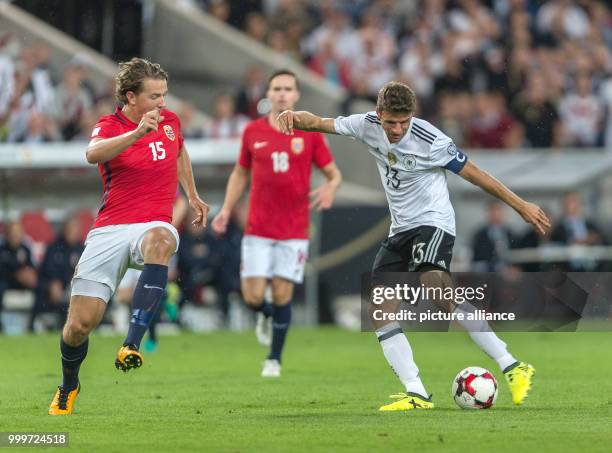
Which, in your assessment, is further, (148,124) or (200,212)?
(200,212)

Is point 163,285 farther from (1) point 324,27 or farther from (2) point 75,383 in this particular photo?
(1) point 324,27

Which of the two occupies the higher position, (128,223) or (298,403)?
(128,223)

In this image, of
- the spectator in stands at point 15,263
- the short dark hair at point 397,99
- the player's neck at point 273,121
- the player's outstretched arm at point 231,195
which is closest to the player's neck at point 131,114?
the short dark hair at point 397,99

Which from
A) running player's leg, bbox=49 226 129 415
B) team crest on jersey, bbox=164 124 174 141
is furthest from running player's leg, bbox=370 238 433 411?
running player's leg, bbox=49 226 129 415

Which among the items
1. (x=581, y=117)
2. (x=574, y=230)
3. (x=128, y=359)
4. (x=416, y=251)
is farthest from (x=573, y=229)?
(x=128, y=359)

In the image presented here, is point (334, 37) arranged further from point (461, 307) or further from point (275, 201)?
point (461, 307)

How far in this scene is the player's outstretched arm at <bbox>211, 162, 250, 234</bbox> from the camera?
42.7 ft

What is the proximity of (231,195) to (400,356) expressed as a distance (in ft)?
14.3

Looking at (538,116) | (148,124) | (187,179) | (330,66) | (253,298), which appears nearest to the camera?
(148,124)

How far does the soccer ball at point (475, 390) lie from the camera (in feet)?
30.5

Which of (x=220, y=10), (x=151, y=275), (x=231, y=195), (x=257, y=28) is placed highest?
(x=220, y=10)

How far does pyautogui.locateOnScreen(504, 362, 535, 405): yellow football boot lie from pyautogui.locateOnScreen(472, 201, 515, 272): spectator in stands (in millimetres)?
11425

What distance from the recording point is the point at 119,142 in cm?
859
